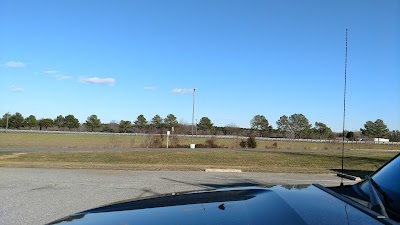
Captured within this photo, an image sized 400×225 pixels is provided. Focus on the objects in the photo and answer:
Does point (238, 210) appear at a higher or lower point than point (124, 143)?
higher

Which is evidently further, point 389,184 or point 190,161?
point 190,161

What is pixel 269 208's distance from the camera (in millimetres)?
2047

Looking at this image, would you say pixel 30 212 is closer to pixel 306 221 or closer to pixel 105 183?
pixel 105 183

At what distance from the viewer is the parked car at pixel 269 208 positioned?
185 centimetres

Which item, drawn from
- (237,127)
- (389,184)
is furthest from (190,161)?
(237,127)

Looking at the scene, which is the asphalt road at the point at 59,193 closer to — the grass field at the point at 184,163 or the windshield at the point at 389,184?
the windshield at the point at 389,184

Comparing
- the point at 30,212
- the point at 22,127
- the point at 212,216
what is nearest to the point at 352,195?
the point at 212,216

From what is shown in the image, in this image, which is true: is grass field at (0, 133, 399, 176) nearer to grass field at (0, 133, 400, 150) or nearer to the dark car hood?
grass field at (0, 133, 400, 150)

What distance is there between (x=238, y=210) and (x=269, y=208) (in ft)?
0.53

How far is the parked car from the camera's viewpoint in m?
1.85

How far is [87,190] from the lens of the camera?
10.4m

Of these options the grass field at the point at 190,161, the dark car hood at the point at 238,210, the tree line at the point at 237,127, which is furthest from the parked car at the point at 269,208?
the tree line at the point at 237,127

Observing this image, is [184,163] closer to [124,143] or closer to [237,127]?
[124,143]

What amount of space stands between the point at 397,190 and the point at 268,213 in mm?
1061
